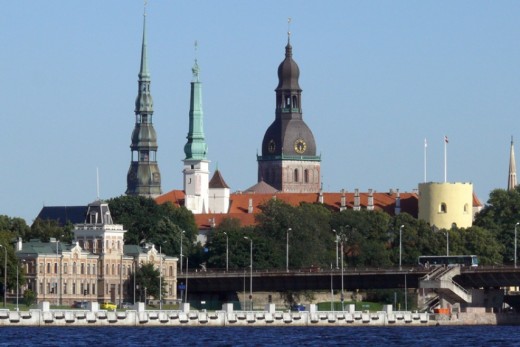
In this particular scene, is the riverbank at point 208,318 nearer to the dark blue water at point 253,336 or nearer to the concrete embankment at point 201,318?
the concrete embankment at point 201,318

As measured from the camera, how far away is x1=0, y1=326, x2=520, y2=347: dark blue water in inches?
5960

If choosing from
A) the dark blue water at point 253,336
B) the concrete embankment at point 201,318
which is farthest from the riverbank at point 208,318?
the dark blue water at point 253,336

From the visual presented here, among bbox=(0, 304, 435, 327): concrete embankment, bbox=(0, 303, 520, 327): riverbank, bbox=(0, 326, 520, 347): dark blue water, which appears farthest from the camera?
bbox=(0, 303, 520, 327): riverbank

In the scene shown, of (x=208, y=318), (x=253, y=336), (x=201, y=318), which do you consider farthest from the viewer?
(x=208, y=318)

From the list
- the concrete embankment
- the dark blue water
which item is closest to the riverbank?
the concrete embankment

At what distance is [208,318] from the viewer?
18288cm

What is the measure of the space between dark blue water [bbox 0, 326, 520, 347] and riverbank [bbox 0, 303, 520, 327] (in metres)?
2.71

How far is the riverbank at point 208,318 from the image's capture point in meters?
173

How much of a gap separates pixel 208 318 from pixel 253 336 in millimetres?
19454

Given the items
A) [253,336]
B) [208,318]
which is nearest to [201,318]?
[208,318]

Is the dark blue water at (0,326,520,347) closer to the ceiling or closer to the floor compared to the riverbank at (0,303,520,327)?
closer to the floor

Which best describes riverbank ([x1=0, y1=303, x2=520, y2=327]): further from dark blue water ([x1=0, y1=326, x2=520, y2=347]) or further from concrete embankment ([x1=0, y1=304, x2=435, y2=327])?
dark blue water ([x1=0, y1=326, x2=520, y2=347])

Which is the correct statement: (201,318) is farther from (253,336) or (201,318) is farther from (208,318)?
(253,336)

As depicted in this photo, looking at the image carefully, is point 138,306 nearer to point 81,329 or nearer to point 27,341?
point 81,329
